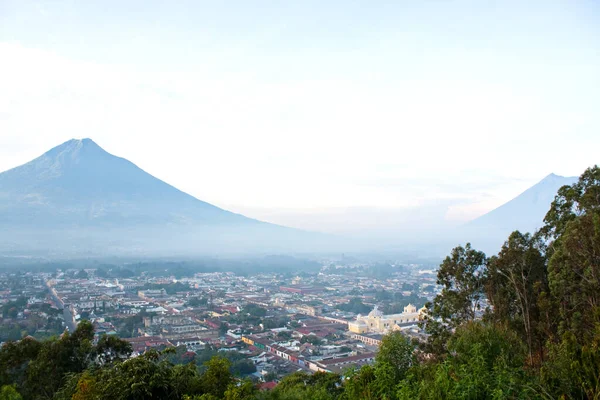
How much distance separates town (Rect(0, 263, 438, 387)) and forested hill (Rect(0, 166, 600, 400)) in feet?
5.51

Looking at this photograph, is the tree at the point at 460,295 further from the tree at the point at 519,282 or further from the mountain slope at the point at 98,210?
the mountain slope at the point at 98,210

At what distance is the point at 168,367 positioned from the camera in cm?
547

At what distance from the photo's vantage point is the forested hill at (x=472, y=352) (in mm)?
3930

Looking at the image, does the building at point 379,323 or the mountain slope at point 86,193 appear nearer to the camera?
the building at point 379,323

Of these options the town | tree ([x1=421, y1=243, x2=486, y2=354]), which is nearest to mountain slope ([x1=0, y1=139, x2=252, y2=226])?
the town

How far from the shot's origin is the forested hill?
393 centimetres

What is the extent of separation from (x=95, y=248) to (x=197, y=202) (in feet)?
163

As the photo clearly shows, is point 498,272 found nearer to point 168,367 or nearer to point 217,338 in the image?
point 168,367

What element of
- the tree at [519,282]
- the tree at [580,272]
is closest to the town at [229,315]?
the tree at [519,282]

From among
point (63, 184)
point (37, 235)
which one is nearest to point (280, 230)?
point (63, 184)

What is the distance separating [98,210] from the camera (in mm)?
91188

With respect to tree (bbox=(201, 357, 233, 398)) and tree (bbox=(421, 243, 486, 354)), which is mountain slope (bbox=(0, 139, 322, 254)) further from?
tree (bbox=(201, 357, 233, 398))

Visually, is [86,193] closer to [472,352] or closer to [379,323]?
[379,323]

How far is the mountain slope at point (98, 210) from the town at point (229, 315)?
108 feet
